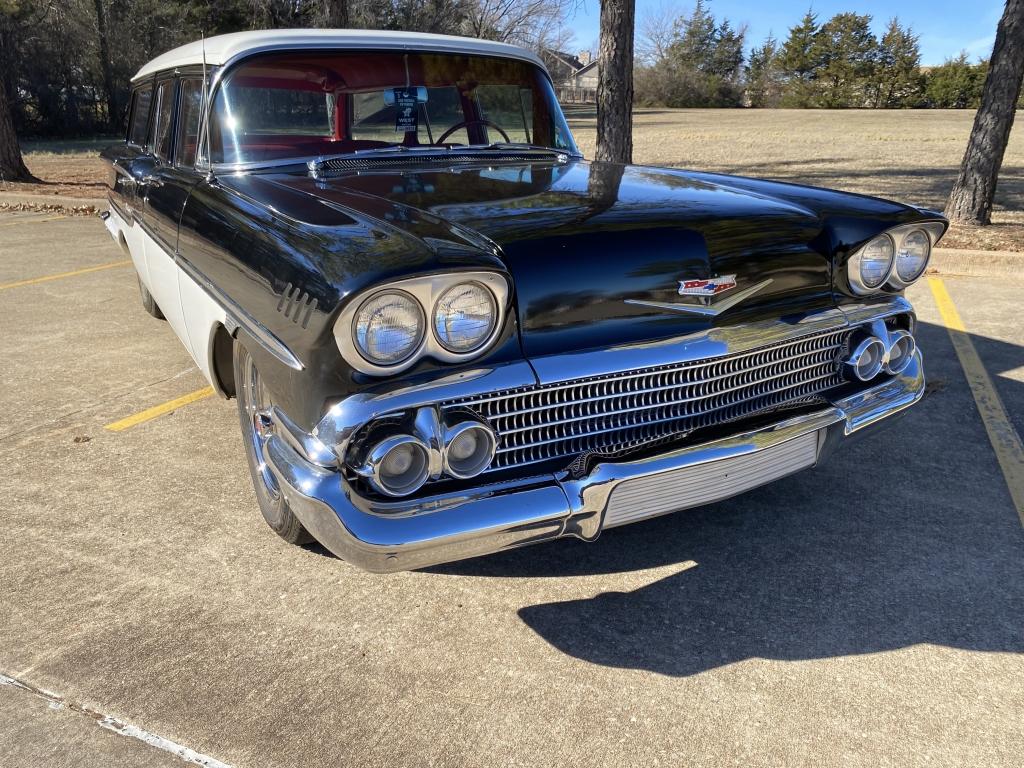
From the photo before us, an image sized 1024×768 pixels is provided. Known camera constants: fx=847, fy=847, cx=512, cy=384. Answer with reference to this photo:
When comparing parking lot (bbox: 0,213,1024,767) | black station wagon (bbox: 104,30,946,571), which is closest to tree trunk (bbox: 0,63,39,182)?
parking lot (bbox: 0,213,1024,767)

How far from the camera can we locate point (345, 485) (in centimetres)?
209

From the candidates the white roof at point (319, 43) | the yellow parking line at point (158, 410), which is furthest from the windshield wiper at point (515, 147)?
the yellow parking line at point (158, 410)

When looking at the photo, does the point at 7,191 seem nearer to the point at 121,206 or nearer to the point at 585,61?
the point at 121,206

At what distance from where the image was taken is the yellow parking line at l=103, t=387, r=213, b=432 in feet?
12.8

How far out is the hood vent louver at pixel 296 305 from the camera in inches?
82.2

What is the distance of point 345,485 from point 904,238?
82.7 inches

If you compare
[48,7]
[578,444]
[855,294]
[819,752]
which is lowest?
[819,752]

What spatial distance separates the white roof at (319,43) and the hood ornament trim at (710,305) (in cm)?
186

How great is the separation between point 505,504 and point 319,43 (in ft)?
7.25

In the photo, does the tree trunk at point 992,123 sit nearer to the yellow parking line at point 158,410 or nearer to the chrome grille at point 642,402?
the chrome grille at point 642,402

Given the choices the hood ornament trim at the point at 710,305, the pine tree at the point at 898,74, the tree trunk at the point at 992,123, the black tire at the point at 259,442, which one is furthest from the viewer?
the pine tree at the point at 898,74

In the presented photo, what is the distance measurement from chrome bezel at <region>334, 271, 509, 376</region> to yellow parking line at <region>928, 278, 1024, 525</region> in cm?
218

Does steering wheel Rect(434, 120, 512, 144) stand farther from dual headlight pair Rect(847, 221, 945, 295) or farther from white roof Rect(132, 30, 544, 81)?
dual headlight pair Rect(847, 221, 945, 295)

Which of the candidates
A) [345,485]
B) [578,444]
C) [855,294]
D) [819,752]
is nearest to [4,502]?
[345,485]
